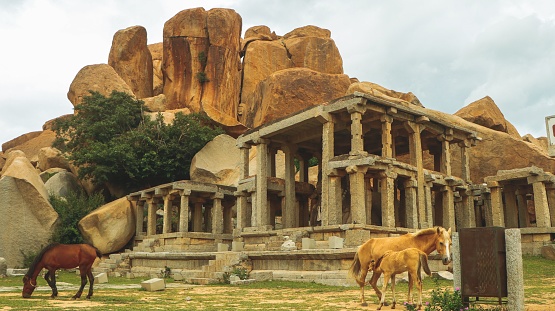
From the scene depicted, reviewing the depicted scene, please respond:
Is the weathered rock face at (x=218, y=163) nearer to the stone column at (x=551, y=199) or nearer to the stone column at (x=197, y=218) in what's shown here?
the stone column at (x=197, y=218)

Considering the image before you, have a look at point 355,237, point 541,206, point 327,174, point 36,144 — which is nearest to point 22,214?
point 327,174

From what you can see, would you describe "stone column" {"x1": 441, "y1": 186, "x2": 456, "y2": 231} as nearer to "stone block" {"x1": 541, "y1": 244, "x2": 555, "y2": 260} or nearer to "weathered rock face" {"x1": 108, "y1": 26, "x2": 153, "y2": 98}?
"stone block" {"x1": 541, "y1": 244, "x2": 555, "y2": 260}

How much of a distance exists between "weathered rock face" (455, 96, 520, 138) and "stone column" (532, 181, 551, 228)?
16231mm

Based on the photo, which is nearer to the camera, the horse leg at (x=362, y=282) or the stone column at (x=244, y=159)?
the horse leg at (x=362, y=282)

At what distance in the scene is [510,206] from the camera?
3284cm

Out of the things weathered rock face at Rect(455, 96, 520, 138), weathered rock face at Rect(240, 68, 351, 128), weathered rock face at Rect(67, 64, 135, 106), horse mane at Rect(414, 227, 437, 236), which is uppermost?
weathered rock face at Rect(67, 64, 135, 106)

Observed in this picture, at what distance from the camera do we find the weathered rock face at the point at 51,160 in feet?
154

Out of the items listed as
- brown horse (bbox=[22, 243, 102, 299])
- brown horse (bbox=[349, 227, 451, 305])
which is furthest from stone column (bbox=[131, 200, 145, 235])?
brown horse (bbox=[349, 227, 451, 305])

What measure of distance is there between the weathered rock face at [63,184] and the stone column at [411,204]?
2574 cm

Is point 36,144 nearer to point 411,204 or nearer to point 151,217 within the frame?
point 151,217

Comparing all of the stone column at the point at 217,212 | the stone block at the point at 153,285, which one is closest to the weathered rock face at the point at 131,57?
the stone column at the point at 217,212

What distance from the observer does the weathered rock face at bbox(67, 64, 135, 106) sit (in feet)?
169

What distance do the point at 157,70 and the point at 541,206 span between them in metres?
50.6

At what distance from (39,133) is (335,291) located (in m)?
59.5
